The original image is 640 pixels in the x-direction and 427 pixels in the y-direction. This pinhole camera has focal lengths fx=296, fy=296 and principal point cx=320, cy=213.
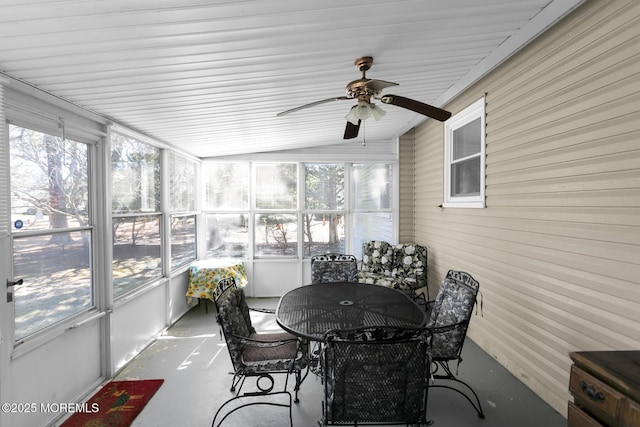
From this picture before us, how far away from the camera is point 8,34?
4.54ft

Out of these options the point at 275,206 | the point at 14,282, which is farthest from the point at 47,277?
the point at 275,206

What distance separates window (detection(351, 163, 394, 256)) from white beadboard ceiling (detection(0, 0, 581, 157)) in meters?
2.15

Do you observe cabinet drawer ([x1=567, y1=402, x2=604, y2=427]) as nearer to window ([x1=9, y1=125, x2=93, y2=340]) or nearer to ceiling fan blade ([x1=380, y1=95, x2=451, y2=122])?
ceiling fan blade ([x1=380, y1=95, x2=451, y2=122])


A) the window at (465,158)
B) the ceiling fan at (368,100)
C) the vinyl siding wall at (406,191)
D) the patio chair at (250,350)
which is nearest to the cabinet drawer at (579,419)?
the patio chair at (250,350)

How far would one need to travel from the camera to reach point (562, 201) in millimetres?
2096


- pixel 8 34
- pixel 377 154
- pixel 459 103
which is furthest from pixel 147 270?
pixel 459 103

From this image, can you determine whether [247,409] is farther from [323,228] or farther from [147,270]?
[323,228]

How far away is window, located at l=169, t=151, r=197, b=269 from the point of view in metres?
4.00

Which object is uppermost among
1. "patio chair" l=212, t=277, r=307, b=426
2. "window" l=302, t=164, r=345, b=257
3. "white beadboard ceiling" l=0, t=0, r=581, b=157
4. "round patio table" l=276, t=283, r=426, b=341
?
"white beadboard ceiling" l=0, t=0, r=581, b=157

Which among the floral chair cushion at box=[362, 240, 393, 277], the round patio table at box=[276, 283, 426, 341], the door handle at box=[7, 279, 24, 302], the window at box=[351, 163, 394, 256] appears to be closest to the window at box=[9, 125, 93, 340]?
the door handle at box=[7, 279, 24, 302]

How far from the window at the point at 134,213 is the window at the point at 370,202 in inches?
117

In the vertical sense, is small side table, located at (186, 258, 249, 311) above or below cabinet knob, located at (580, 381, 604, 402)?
below

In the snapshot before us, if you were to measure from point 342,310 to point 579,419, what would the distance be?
138 cm

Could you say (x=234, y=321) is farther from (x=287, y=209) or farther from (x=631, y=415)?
(x=287, y=209)
